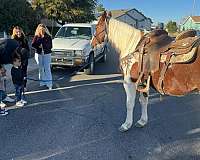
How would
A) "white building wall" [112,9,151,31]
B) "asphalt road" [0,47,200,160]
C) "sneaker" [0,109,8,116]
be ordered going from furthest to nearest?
1. "white building wall" [112,9,151,31]
2. "sneaker" [0,109,8,116]
3. "asphalt road" [0,47,200,160]

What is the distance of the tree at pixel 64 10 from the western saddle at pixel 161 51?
2820 cm

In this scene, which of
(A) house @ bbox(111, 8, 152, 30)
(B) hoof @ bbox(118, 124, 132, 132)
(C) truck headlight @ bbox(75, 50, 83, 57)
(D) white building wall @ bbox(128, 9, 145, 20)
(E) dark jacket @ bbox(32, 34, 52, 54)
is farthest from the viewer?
(D) white building wall @ bbox(128, 9, 145, 20)

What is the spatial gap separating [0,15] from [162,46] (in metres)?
16.3

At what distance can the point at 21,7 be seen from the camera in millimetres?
21375

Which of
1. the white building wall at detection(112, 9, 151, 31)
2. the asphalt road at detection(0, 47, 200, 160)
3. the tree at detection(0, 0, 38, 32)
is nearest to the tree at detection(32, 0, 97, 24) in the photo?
the tree at detection(0, 0, 38, 32)

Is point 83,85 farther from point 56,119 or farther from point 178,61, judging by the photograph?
point 178,61

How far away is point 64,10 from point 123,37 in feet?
93.2

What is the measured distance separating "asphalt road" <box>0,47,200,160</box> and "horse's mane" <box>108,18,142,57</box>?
0.41m

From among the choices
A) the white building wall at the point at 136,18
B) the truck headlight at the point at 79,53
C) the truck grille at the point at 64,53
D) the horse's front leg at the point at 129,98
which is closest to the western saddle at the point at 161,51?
the horse's front leg at the point at 129,98

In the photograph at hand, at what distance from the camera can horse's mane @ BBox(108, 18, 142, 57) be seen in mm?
5902

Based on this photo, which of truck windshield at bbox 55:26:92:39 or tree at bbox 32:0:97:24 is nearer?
truck windshield at bbox 55:26:92:39

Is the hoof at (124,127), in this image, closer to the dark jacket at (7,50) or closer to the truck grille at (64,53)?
the dark jacket at (7,50)

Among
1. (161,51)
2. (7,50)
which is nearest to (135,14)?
(7,50)

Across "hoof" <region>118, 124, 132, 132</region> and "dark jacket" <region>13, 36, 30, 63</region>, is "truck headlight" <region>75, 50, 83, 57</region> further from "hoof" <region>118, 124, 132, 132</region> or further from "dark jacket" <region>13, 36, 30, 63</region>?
"hoof" <region>118, 124, 132, 132</region>
